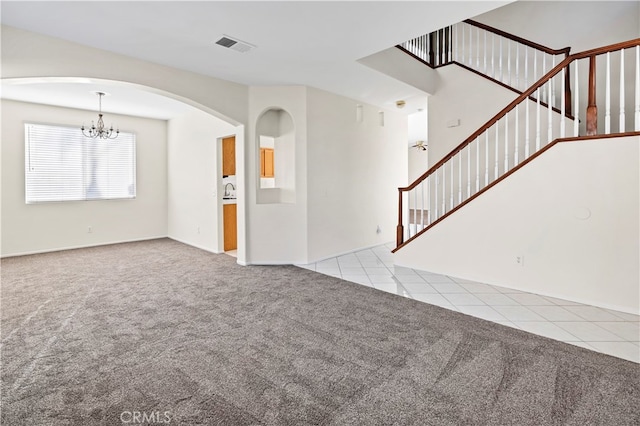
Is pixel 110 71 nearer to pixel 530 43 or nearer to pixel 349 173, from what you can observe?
pixel 349 173

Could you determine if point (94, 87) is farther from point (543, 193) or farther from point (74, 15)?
point (543, 193)

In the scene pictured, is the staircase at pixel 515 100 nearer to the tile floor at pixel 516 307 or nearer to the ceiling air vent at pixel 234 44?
the tile floor at pixel 516 307

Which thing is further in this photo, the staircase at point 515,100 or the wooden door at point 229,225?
the wooden door at point 229,225

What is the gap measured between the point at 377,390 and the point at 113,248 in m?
6.36

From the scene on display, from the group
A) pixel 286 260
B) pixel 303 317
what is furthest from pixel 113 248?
pixel 303 317

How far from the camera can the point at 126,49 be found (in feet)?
11.5

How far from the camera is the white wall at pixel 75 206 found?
5.66m

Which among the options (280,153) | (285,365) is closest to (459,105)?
(280,153)

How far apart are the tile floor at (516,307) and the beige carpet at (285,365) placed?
8.6 inches

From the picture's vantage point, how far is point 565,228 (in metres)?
3.50

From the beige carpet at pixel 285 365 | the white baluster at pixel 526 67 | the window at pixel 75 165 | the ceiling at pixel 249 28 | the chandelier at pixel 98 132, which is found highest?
the white baluster at pixel 526 67

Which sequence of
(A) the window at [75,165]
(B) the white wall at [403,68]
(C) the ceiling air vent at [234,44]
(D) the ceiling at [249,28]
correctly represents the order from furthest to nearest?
(A) the window at [75,165]
(B) the white wall at [403,68]
(C) the ceiling air vent at [234,44]
(D) the ceiling at [249,28]

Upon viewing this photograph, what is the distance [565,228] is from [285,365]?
3.31 meters

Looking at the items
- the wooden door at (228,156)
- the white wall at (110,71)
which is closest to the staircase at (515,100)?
the white wall at (110,71)
